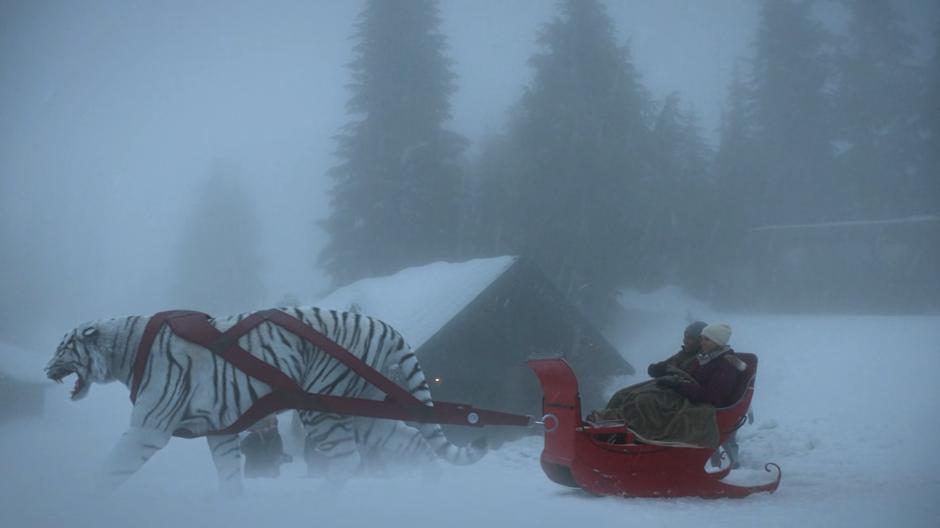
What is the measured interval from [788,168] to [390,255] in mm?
12939

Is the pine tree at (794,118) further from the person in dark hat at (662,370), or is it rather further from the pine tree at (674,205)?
the person in dark hat at (662,370)

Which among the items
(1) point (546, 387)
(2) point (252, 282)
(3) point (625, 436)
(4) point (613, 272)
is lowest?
(3) point (625, 436)

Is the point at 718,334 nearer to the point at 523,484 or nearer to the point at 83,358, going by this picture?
the point at 523,484

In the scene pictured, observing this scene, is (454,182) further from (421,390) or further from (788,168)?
(421,390)

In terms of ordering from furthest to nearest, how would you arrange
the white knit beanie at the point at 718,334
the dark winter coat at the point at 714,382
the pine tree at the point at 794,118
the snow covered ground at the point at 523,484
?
the pine tree at the point at 794,118, the white knit beanie at the point at 718,334, the dark winter coat at the point at 714,382, the snow covered ground at the point at 523,484

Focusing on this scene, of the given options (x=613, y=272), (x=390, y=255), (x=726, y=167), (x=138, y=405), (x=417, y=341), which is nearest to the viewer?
(x=138, y=405)

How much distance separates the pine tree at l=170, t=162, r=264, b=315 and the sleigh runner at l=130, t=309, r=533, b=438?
2598 cm

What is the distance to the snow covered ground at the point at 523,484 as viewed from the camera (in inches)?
98.7

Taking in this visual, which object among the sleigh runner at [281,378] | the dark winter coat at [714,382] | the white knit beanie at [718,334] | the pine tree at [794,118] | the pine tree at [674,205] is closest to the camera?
the sleigh runner at [281,378]

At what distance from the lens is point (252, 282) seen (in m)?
29.2

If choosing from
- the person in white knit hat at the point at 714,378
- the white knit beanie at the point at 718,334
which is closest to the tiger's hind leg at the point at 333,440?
the person in white knit hat at the point at 714,378

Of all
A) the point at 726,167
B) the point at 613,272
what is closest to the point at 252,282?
the point at 613,272

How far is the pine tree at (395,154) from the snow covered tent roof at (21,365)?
9657 mm

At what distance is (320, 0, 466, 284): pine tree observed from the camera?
17.9 metres
